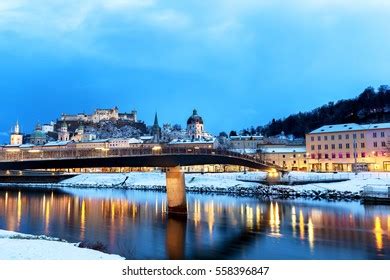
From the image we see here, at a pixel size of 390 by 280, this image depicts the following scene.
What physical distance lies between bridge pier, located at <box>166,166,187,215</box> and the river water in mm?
1469

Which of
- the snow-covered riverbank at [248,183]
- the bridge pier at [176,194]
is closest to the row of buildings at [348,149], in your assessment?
the snow-covered riverbank at [248,183]

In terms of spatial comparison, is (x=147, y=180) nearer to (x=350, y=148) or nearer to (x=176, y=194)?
(x=350, y=148)

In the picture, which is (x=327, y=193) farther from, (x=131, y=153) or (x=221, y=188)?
(x=131, y=153)

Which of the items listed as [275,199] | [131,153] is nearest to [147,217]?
[131,153]

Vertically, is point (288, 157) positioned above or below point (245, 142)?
below

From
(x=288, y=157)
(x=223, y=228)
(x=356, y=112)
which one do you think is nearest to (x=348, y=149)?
(x=288, y=157)

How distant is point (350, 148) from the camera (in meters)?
97.5

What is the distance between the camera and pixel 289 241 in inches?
1208

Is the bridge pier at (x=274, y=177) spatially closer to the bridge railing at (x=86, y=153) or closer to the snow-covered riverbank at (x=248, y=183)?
the snow-covered riverbank at (x=248, y=183)

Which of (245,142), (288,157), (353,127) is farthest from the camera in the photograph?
(245,142)

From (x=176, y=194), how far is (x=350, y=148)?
206 ft

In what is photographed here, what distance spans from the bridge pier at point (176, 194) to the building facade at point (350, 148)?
52.4 m

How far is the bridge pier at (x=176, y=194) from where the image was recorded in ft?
151

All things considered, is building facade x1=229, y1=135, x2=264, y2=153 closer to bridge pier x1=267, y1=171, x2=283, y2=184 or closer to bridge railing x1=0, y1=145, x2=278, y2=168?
bridge pier x1=267, y1=171, x2=283, y2=184
